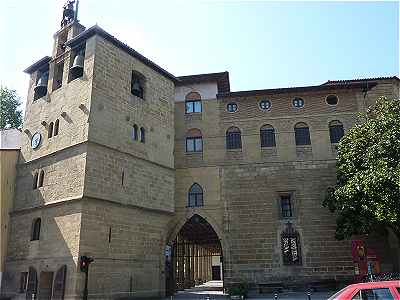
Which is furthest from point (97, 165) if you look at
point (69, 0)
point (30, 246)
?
point (69, 0)

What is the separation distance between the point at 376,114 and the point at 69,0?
19.9 metres

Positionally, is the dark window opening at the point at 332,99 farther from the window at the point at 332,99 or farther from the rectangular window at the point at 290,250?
the rectangular window at the point at 290,250

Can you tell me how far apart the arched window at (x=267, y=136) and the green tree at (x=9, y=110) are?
23.7 metres

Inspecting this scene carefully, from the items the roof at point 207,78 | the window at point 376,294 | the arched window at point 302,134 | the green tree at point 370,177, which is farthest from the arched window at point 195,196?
the window at point 376,294

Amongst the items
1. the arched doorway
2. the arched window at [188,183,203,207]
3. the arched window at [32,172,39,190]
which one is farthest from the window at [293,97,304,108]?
the arched window at [32,172,39,190]

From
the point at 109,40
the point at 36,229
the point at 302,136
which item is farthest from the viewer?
the point at 302,136

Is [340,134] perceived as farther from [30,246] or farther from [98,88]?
[30,246]

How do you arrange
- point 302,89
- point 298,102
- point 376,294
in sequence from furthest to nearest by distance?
point 298,102 → point 302,89 → point 376,294

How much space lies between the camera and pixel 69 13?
23.9 m

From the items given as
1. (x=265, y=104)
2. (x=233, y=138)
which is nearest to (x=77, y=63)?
(x=233, y=138)

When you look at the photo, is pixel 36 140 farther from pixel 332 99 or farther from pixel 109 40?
pixel 332 99

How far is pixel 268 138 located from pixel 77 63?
11.9 metres

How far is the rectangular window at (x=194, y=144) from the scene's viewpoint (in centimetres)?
2370

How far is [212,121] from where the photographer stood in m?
24.0
